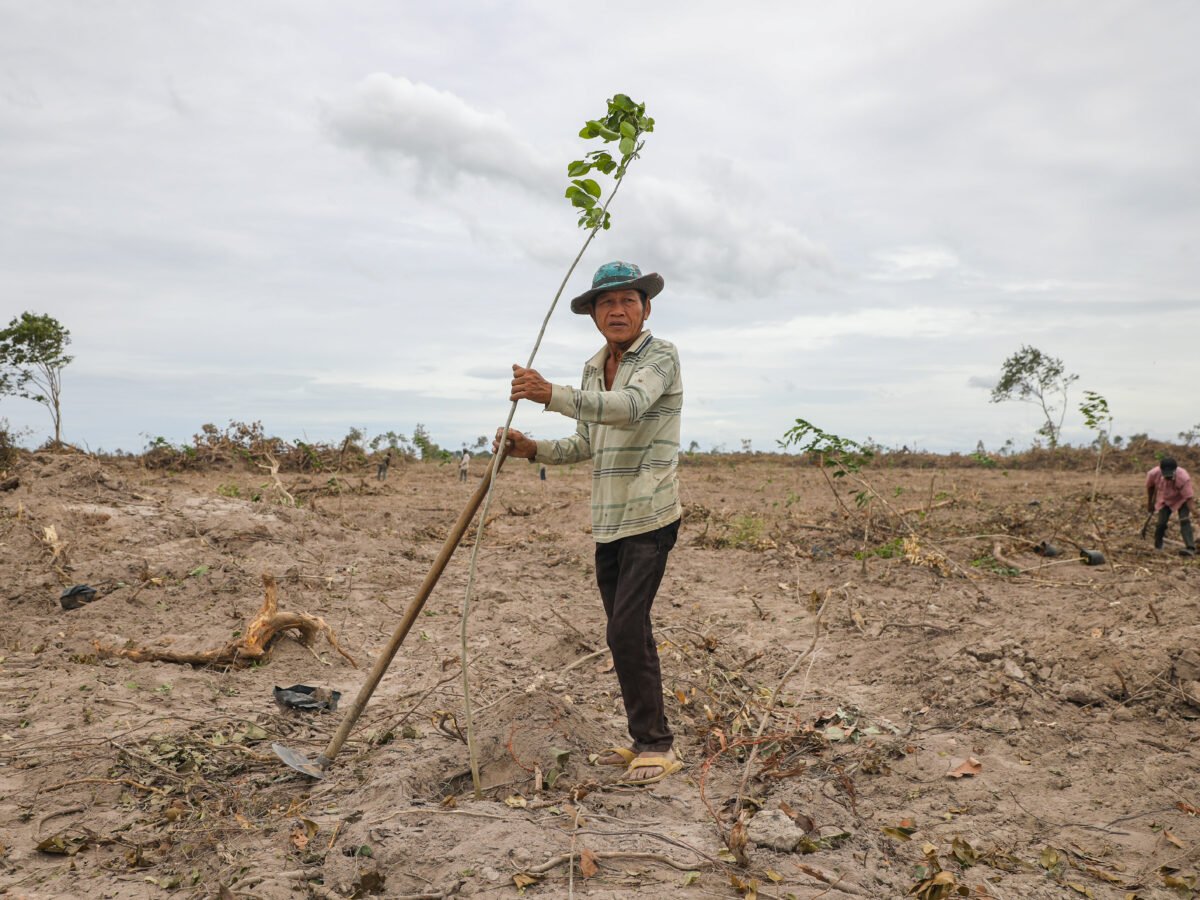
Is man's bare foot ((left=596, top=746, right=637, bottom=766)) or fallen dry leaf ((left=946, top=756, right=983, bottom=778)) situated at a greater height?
man's bare foot ((left=596, top=746, right=637, bottom=766))

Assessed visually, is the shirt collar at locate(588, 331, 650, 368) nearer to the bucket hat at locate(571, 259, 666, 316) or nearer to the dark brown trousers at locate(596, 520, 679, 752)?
the bucket hat at locate(571, 259, 666, 316)

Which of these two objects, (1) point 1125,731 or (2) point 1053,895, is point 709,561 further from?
(2) point 1053,895

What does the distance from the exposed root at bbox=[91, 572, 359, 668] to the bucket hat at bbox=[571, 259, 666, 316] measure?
10.1ft

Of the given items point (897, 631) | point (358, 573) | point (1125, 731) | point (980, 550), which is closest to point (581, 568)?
point (358, 573)

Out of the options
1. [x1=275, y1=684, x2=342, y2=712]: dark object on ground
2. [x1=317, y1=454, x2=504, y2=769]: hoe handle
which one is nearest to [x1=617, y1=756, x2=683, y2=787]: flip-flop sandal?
[x1=317, y1=454, x2=504, y2=769]: hoe handle

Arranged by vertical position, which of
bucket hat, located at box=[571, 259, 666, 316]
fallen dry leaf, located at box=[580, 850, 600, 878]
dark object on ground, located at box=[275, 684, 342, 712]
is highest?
bucket hat, located at box=[571, 259, 666, 316]

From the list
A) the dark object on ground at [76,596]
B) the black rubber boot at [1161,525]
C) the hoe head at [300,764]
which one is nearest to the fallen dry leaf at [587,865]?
the hoe head at [300,764]

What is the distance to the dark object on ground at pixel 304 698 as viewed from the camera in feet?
13.6

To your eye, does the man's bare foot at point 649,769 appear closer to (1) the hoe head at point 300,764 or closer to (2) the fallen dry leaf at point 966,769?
(1) the hoe head at point 300,764

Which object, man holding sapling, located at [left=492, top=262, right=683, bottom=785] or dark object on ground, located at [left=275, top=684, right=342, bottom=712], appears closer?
man holding sapling, located at [left=492, top=262, right=683, bottom=785]

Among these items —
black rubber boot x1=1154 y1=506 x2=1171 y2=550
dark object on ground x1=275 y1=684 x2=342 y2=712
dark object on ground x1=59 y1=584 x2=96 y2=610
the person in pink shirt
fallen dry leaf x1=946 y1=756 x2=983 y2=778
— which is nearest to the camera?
fallen dry leaf x1=946 y1=756 x2=983 y2=778

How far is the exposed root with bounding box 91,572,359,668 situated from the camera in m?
4.82

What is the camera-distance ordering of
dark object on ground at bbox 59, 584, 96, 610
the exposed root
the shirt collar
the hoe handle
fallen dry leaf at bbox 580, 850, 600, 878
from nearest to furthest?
fallen dry leaf at bbox 580, 850, 600, 878, the hoe handle, the shirt collar, the exposed root, dark object on ground at bbox 59, 584, 96, 610

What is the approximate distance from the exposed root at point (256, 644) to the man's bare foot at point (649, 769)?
8.27 ft
